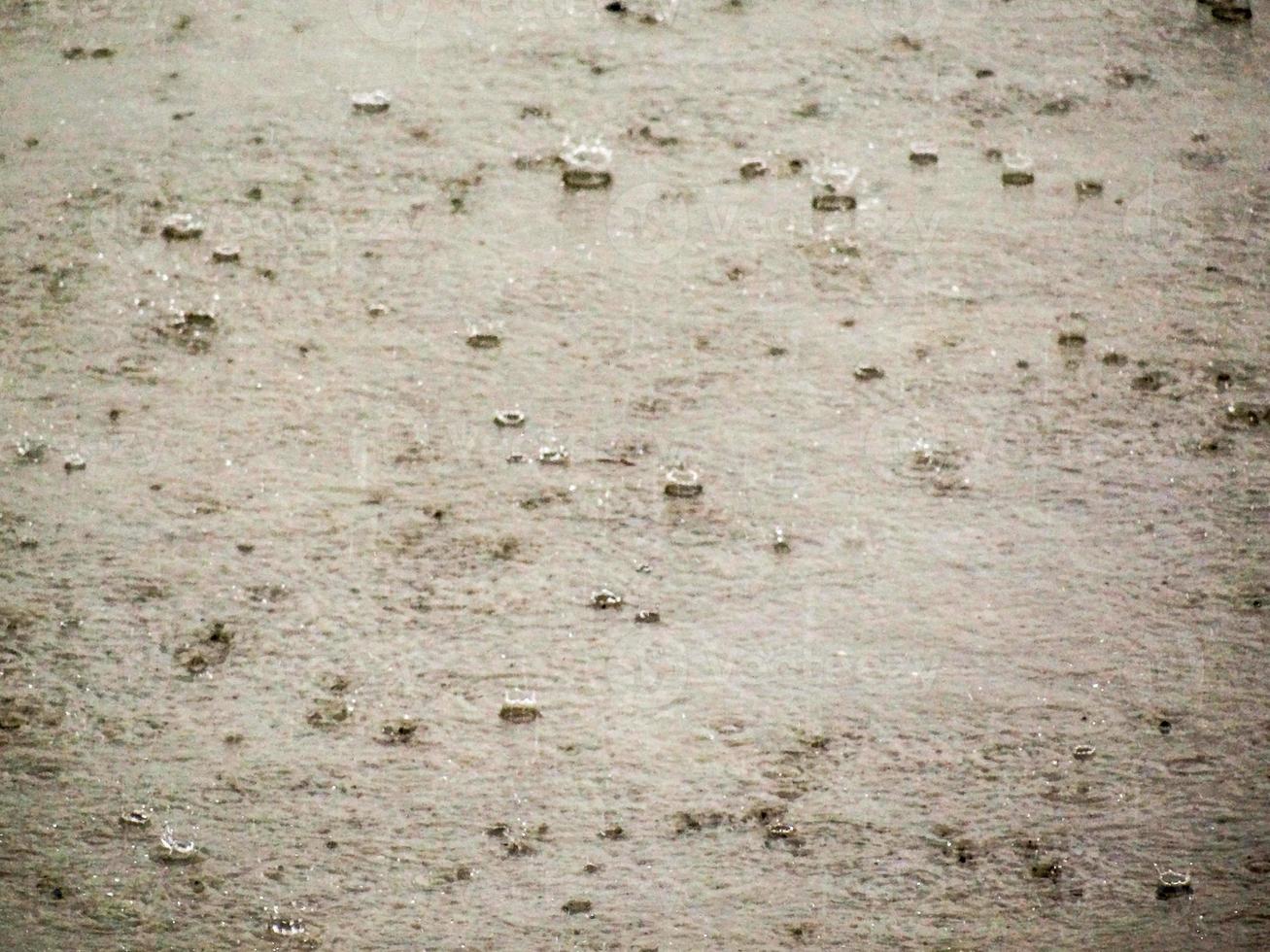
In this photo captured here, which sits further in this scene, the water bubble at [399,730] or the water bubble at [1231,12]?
the water bubble at [1231,12]

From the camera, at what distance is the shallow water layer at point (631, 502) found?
1.50 m

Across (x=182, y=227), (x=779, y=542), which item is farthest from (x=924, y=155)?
→ (x=182, y=227)

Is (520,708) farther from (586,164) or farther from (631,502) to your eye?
(586,164)

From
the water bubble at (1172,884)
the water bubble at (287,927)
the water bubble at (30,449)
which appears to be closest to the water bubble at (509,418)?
the water bubble at (30,449)

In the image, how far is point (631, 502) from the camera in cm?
153

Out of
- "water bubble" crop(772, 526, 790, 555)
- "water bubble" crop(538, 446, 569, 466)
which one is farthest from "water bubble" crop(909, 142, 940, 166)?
"water bubble" crop(538, 446, 569, 466)

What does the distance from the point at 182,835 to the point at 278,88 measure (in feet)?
4.07

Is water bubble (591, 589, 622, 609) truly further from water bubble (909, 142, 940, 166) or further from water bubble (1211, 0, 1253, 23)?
water bubble (1211, 0, 1253, 23)

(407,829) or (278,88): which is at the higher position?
(278,88)

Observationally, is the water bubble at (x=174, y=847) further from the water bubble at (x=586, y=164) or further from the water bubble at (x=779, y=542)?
the water bubble at (x=586, y=164)

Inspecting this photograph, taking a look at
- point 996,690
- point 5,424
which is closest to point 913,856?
point 996,690

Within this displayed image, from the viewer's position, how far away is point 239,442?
1.53 m

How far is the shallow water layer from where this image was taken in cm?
150

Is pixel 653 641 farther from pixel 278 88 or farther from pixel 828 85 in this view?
pixel 278 88
